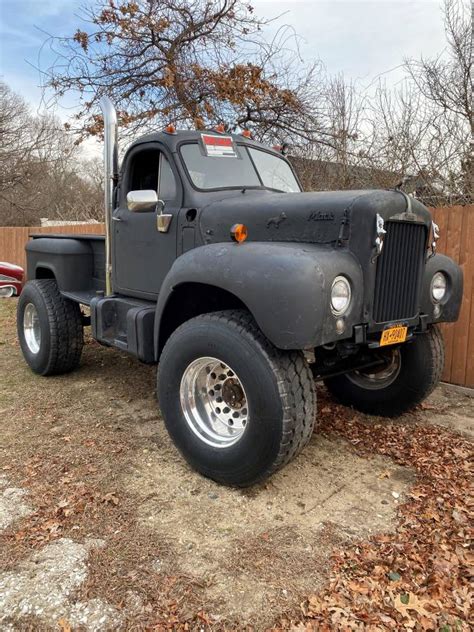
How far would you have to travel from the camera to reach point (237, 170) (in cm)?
414

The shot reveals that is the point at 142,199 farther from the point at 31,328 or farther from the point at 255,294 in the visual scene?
the point at 31,328

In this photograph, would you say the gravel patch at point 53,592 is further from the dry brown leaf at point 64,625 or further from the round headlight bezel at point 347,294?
the round headlight bezel at point 347,294

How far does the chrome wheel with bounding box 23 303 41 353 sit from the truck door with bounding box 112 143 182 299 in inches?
65.1

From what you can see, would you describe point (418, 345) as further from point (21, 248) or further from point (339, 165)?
point (21, 248)

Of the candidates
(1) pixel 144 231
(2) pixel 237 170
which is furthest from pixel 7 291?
(2) pixel 237 170

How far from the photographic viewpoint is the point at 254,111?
10.2m

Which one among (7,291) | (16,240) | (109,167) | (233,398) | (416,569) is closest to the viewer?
(416,569)

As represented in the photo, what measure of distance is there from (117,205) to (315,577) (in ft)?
11.5

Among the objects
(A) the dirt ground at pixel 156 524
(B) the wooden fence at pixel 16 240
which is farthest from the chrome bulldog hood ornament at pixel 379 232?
(B) the wooden fence at pixel 16 240

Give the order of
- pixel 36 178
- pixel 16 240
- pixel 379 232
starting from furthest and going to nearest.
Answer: pixel 36 178, pixel 16 240, pixel 379 232

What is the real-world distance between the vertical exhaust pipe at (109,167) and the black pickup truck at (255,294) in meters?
0.01

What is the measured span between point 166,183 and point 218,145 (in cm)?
57

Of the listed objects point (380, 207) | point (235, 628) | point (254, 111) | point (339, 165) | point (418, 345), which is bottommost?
point (235, 628)

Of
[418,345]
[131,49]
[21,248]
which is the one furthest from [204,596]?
[21,248]
